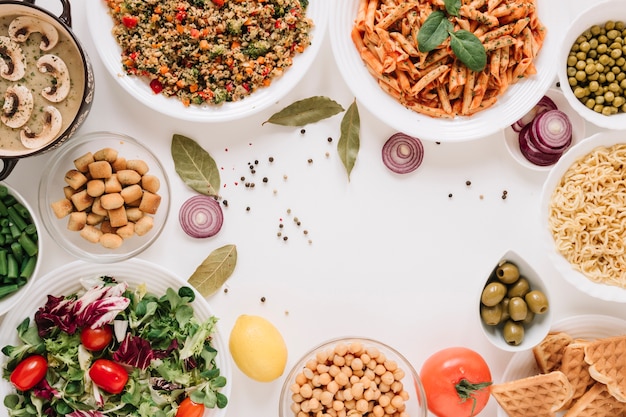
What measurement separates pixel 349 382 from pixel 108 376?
0.83m

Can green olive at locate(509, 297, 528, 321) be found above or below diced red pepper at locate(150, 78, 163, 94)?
below

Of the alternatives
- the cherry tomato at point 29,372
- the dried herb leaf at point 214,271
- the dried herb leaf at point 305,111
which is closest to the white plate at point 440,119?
the dried herb leaf at point 305,111

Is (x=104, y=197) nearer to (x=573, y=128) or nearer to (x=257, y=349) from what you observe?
(x=257, y=349)

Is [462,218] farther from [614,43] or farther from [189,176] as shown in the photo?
[189,176]

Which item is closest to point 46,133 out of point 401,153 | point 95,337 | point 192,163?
point 192,163

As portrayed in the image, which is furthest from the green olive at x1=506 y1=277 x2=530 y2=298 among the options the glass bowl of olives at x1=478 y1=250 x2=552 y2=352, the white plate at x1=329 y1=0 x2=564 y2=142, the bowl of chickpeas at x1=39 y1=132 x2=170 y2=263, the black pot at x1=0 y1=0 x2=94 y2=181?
the black pot at x1=0 y1=0 x2=94 y2=181

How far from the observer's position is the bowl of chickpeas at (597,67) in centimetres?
212

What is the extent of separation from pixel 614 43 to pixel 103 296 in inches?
79.1

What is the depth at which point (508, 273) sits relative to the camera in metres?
2.10

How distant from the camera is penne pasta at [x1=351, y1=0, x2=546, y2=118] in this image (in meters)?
2.08

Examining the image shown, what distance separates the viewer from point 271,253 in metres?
2.29

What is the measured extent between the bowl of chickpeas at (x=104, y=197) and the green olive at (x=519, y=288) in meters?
1.27

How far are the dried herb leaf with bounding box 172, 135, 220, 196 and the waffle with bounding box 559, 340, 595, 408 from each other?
A: 55.6 inches

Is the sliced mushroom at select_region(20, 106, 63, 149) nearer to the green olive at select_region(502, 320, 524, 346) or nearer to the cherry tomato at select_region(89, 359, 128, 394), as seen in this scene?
the cherry tomato at select_region(89, 359, 128, 394)
